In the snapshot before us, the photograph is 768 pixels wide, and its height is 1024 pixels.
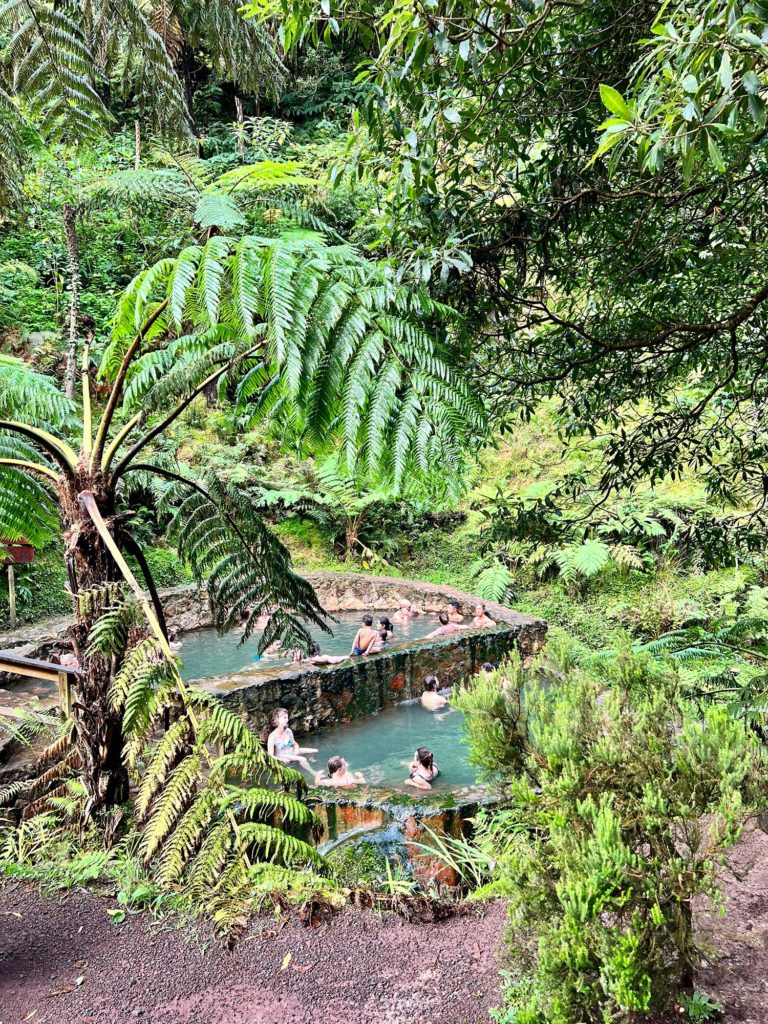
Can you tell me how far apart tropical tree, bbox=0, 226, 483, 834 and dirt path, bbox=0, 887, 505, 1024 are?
0.46 m

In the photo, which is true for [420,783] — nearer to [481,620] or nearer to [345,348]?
[481,620]

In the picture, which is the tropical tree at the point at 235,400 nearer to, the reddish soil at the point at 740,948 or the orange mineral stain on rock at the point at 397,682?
the reddish soil at the point at 740,948

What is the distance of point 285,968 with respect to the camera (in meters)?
2.21

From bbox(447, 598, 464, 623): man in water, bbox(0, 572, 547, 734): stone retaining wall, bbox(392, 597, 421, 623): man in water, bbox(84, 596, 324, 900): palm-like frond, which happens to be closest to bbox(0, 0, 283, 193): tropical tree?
bbox(84, 596, 324, 900): palm-like frond

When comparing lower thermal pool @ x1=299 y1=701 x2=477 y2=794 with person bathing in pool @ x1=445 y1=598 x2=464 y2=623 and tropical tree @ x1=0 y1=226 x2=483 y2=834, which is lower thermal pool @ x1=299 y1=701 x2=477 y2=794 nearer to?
person bathing in pool @ x1=445 y1=598 x2=464 y2=623

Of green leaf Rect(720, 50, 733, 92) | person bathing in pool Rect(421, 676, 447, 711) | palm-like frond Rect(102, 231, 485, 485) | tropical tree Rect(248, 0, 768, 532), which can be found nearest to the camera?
green leaf Rect(720, 50, 733, 92)

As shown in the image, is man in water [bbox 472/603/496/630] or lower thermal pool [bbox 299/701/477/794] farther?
man in water [bbox 472/603/496/630]

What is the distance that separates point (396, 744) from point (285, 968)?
15.6 ft

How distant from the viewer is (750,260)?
2961 mm

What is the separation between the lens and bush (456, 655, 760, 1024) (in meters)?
1.61

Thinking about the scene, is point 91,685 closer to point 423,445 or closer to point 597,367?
point 423,445

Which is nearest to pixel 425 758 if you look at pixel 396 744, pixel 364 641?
pixel 396 744

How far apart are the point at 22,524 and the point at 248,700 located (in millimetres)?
3421

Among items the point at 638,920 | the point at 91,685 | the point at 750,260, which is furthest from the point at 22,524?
the point at 750,260
